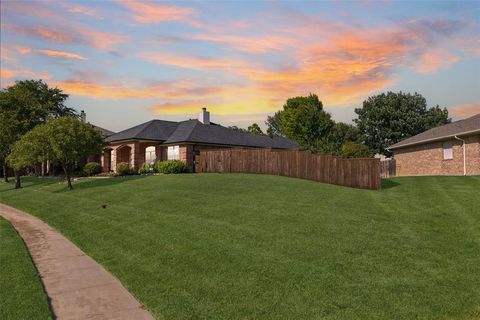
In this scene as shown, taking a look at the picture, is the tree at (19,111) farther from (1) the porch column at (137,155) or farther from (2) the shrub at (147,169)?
(2) the shrub at (147,169)

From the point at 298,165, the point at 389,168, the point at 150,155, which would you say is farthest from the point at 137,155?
the point at 389,168

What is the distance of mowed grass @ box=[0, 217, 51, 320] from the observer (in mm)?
6832

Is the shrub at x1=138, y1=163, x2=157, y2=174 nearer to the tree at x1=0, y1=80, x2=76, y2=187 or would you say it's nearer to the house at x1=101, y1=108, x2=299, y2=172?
the house at x1=101, y1=108, x2=299, y2=172

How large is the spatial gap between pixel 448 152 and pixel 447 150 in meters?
0.21

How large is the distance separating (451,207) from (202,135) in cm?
2614

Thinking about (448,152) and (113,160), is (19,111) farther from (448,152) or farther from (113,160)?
(448,152)

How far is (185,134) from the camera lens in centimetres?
3688

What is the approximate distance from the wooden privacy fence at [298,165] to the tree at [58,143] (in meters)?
8.80

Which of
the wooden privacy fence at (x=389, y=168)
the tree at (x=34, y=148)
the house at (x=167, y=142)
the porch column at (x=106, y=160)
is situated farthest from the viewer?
the wooden privacy fence at (x=389, y=168)

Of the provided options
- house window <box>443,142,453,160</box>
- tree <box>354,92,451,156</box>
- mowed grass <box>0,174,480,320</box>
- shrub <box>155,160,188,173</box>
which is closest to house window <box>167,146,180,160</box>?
shrub <box>155,160,188,173</box>

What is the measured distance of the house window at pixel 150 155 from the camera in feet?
123

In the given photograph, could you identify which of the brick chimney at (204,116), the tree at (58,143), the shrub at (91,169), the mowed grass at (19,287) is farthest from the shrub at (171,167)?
the mowed grass at (19,287)

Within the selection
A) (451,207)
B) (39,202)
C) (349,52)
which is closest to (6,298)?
(451,207)

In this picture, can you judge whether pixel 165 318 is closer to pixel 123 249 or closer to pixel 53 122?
pixel 123 249
